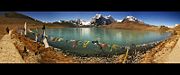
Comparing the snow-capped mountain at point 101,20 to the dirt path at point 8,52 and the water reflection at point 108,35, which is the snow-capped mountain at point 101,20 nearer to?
the water reflection at point 108,35

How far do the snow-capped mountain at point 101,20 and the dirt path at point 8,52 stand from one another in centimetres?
132

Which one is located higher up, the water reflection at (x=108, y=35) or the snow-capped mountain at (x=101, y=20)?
the snow-capped mountain at (x=101, y=20)

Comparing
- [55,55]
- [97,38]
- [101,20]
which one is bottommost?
[55,55]

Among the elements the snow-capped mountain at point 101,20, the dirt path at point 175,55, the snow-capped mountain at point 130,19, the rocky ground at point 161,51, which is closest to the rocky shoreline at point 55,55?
the rocky ground at point 161,51

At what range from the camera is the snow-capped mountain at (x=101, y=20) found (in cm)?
742

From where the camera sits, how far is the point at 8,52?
24.2ft

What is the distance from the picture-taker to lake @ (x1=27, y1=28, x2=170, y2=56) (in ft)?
24.5

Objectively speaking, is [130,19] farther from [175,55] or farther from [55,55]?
[55,55]

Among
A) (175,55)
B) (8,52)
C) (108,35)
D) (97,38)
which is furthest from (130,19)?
(8,52)

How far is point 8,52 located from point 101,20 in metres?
1.57

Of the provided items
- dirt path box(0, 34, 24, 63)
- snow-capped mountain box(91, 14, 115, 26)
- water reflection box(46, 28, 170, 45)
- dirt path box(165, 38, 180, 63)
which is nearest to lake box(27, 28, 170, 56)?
water reflection box(46, 28, 170, 45)

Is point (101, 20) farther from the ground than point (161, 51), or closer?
farther from the ground

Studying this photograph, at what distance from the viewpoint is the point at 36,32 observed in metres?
7.53
